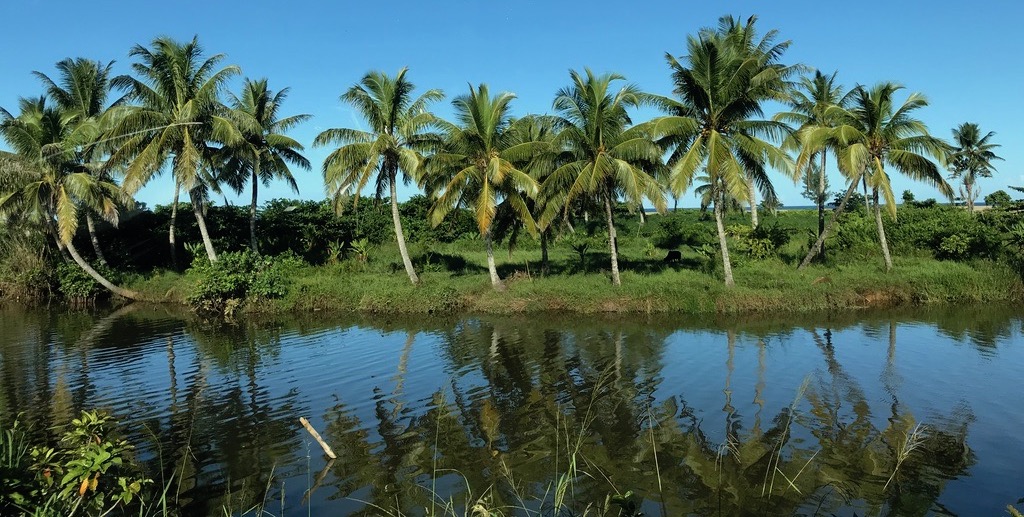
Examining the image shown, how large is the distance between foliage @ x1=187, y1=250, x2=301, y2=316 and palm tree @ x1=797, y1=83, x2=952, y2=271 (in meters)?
21.0

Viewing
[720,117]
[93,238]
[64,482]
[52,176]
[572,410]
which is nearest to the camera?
[64,482]

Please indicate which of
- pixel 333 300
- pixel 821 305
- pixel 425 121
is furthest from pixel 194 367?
pixel 821 305

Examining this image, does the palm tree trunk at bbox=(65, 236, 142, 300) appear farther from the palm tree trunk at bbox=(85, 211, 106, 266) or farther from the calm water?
the calm water

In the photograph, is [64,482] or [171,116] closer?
[64,482]

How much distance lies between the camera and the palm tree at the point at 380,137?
2238cm

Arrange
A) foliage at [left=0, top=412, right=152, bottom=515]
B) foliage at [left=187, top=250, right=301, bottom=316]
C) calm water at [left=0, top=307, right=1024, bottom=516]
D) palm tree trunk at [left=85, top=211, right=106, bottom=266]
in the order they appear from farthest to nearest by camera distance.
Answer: palm tree trunk at [left=85, top=211, right=106, bottom=266] < foliage at [left=187, top=250, right=301, bottom=316] < calm water at [left=0, top=307, right=1024, bottom=516] < foliage at [left=0, top=412, right=152, bottom=515]

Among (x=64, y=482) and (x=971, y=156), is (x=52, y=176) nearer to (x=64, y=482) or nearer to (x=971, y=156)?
(x=64, y=482)

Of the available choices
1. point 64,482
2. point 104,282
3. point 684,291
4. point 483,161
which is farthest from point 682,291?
point 104,282

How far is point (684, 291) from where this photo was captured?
21.3 m

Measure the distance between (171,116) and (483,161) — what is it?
482 inches

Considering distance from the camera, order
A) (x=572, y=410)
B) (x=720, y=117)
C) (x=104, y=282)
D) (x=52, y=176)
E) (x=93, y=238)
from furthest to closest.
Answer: (x=93, y=238) < (x=104, y=282) < (x=52, y=176) < (x=720, y=117) < (x=572, y=410)

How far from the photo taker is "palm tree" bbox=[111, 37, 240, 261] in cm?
2241

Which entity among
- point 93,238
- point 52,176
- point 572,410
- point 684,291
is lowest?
point 572,410

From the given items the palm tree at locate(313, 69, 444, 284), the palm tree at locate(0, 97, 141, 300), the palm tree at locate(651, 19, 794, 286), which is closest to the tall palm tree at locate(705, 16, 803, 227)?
the palm tree at locate(651, 19, 794, 286)
